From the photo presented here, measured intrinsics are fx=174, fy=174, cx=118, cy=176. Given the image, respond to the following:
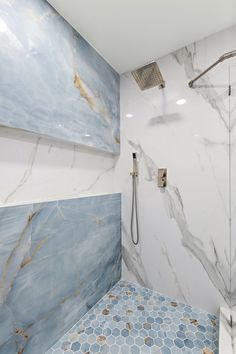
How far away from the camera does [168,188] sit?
5.16 feet

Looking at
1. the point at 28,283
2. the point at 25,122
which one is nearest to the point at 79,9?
the point at 25,122

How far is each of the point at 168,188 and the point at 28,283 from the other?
123 cm

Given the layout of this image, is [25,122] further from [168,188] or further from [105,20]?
[168,188]

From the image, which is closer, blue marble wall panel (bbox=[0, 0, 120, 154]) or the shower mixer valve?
blue marble wall panel (bbox=[0, 0, 120, 154])

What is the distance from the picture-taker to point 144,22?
129 centimetres

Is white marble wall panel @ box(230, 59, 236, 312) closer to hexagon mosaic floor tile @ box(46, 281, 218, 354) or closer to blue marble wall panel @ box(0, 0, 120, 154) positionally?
hexagon mosaic floor tile @ box(46, 281, 218, 354)

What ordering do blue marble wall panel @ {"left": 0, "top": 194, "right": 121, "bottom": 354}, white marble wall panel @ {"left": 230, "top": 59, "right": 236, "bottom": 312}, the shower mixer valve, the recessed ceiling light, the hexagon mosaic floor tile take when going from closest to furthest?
blue marble wall panel @ {"left": 0, "top": 194, "right": 121, "bottom": 354}, the hexagon mosaic floor tile, white marble wall panel @ {"left": 230, "top": 59, "right": 236, "bottom": 312}, the recessed ceiling light, the shower mixer valve

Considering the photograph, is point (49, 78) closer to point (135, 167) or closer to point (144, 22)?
point (144, 22)

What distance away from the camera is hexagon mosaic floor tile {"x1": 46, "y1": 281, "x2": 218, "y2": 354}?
1080 millimetres

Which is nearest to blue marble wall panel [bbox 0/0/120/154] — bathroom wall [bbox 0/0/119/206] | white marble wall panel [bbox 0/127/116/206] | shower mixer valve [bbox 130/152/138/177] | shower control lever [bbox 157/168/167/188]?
bathroom wall [bbox 0/0/119/206]

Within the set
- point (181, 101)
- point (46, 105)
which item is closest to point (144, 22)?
point (181, 101)

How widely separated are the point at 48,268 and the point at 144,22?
72.3 inches

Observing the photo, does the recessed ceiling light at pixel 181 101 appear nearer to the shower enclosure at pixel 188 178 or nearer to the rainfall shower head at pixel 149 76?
the shower enclosure at pixel 188 178

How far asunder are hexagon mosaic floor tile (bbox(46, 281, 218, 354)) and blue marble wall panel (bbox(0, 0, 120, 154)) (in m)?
1.34
